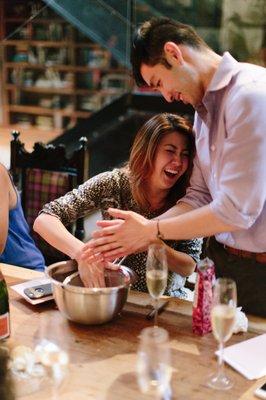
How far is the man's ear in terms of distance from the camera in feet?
5.36

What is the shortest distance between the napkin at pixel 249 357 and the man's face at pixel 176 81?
2.48ft

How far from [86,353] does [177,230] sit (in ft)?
1.49

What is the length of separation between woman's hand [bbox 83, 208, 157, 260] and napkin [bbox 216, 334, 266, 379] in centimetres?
43

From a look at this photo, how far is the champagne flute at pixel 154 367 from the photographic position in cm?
118

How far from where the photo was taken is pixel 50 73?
313 inches

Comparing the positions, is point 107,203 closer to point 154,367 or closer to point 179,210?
point 179,210

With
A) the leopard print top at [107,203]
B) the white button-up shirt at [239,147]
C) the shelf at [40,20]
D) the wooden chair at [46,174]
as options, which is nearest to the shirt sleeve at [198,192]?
the white button-up shirt at [239,147]

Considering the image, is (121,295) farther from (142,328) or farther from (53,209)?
(53,209)

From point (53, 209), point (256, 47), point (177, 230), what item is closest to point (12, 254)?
point (53, 209)

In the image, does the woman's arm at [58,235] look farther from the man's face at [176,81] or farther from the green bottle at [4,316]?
the man's face at [176,81]

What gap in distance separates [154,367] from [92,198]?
3.75ft

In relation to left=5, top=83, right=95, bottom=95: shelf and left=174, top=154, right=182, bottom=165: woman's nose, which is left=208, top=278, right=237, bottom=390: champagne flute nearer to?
left=174, top=154, right=182, bottom=165: woman's nose

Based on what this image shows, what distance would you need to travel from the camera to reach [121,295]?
5.20ft

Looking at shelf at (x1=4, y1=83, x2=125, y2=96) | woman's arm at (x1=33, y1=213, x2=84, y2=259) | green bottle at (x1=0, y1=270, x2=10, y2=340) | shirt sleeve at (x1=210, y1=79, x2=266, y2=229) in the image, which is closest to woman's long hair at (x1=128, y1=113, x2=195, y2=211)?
woman's arm at (x1=33, y1=213, x2=84, y2=259)
